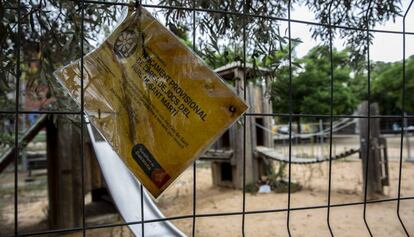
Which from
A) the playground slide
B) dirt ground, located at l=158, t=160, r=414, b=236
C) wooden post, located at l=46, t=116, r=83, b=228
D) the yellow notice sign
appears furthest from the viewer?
wooden post, located at l=46, t=116, r=83, b=228

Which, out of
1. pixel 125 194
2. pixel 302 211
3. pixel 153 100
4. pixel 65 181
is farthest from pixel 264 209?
pixel 153 100

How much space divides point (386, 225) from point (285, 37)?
333 centimetres

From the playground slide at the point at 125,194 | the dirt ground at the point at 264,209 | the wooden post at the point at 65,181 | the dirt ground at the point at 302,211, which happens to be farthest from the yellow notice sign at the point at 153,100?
the wooden post at the point at 65,181

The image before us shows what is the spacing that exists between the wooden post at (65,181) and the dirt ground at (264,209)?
251mm

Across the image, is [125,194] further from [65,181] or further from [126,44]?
[126,44]

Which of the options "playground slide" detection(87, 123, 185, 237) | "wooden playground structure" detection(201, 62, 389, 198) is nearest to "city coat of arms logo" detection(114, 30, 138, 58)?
"playground slide" detection(87, 123, 185, 237)

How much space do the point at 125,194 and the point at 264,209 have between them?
8.07 feet

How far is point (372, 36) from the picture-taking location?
6.04 ft

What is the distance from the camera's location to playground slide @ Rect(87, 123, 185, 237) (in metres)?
2.55

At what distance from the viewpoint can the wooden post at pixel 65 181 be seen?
3.96 m

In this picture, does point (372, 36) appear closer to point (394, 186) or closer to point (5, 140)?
point (5, 140)

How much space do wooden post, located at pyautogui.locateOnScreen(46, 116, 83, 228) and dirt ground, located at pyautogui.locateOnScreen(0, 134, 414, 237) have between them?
251 millimetres

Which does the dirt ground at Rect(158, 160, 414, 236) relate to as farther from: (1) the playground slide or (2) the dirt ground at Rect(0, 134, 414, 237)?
(1) the playground slide

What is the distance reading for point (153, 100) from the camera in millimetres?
1093
